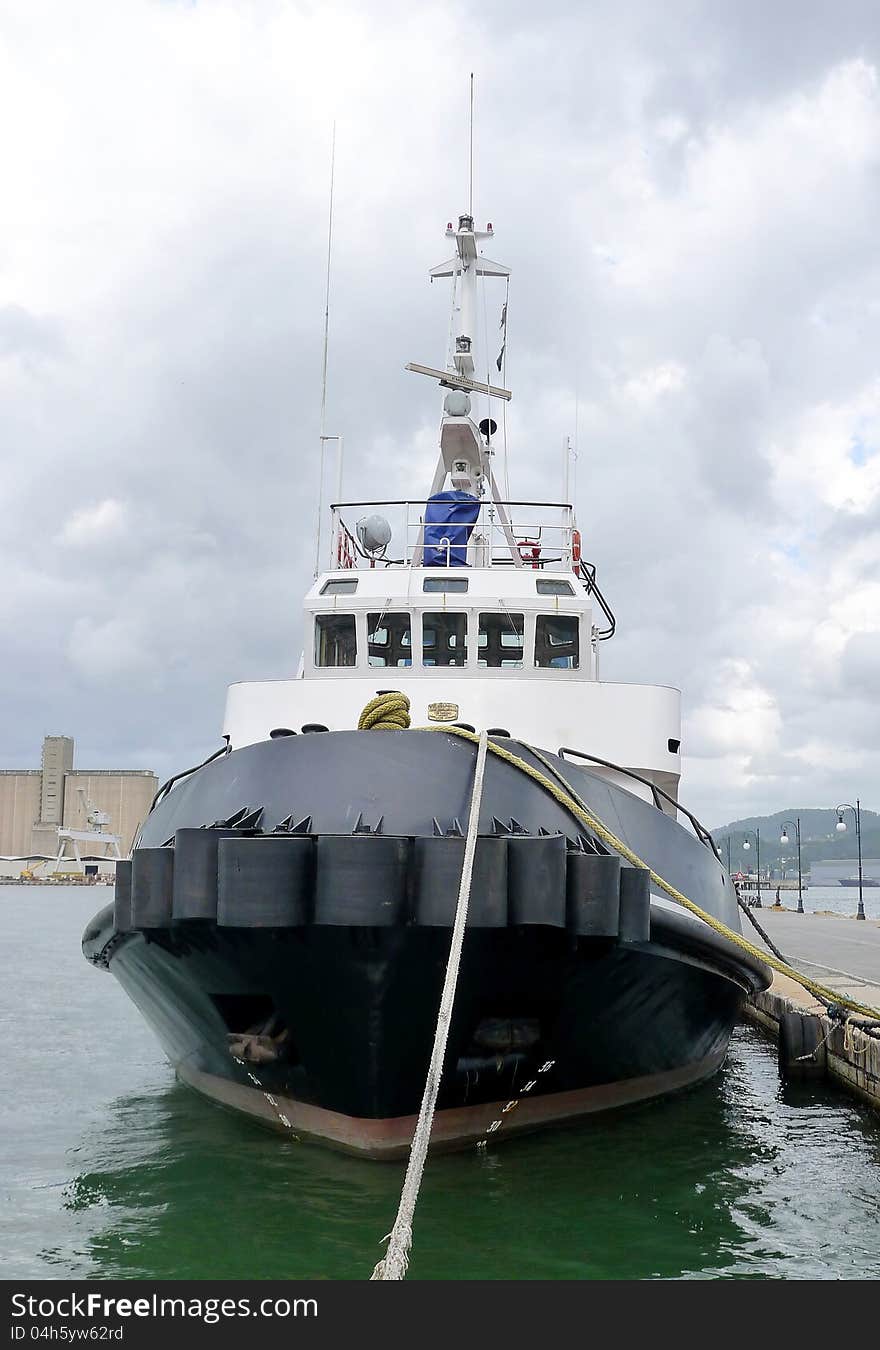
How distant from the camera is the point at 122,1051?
1492 centimetres

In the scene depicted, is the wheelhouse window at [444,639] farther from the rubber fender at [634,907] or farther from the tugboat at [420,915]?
the rubber fender at [634,907]

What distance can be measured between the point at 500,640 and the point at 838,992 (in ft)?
21.8

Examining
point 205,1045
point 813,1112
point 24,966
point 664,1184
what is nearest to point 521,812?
point 664,1184

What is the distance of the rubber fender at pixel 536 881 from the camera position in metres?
6.55

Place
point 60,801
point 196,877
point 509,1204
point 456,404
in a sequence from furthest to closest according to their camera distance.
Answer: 1. point 60,801
2. point 456,404
3. point 509,1204
4. point 196,877

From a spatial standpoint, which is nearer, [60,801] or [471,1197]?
[471,1197]

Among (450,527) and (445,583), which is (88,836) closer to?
(450,527)

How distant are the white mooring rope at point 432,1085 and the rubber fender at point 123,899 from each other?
2.49m

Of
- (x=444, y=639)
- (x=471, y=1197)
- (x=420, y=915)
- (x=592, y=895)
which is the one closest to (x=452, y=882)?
(x=420, y=915)

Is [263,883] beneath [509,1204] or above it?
above

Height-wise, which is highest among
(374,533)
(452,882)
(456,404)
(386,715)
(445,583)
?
(456,404)

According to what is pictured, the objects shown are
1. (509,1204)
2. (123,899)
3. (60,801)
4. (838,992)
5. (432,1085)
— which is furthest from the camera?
(60,801)

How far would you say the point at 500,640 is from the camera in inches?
443

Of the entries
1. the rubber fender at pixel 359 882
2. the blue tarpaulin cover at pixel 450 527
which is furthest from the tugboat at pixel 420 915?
the blue tarpaulin cover at pixel 450 527
